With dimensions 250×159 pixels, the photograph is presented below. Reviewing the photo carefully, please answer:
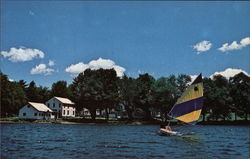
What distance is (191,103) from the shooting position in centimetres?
3991

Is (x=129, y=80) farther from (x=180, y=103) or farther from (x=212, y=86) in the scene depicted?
(x=180, y=103)

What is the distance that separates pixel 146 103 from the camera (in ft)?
356

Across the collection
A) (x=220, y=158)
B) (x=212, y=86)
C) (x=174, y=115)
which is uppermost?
(x=212, y=86)

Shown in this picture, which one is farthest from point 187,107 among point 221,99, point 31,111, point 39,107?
point 39,107

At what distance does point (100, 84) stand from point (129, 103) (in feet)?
45.5

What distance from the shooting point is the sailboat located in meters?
39.6

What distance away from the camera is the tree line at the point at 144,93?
322 ft

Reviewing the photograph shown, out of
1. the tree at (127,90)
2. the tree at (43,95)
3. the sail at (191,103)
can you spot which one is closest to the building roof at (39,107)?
the tree at (43,95)

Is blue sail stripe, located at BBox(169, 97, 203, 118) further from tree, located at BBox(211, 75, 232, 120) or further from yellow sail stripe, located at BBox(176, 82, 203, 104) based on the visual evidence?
tree, located at BBox(211, 75, 232, 120)

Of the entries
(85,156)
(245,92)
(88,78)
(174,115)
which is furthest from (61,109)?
(85,156)

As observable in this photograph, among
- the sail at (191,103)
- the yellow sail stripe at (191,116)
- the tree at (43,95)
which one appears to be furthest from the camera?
the tree at (43,95)

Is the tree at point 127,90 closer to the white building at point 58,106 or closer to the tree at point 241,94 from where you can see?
the white building at point 58,106

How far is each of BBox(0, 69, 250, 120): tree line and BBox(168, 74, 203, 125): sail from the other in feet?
190

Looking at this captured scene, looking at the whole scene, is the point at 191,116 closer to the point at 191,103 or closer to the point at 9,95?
the point at 191,103
